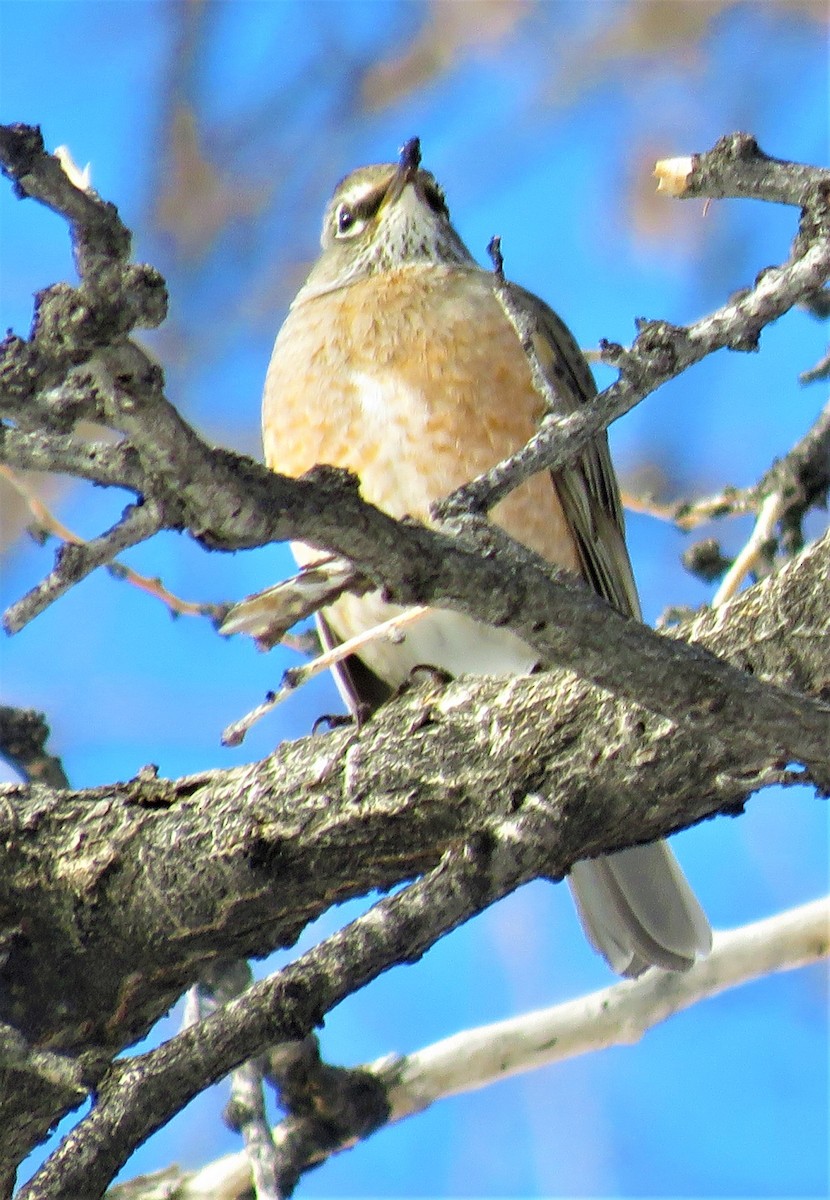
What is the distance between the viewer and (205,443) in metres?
1.64

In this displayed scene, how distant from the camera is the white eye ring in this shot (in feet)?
16.9

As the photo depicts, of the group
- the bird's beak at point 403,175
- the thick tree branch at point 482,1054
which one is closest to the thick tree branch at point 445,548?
the thick tree branch at point 482,1054

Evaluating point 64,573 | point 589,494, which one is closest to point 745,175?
point 64,573

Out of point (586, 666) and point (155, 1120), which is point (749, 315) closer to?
point (586, 666)

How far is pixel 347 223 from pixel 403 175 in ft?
1.01

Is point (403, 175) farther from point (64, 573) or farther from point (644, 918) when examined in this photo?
point (64, 573)

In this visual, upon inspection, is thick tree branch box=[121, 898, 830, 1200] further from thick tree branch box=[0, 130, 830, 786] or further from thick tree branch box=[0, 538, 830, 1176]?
thick tree branch box=[0, 130, 830, 786]

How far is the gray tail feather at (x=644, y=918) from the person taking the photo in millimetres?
3764

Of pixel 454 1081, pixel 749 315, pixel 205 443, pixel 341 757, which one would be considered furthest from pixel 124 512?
pixel 454 1081

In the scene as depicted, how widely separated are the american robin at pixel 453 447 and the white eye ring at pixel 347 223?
0.60m

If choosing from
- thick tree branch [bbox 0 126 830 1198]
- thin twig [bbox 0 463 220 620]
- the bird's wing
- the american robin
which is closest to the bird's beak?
the american robin

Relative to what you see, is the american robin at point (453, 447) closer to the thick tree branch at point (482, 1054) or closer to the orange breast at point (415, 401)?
the orange breast at point (415, 401)

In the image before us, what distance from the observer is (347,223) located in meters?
5.21

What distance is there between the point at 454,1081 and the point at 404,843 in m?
1.21
